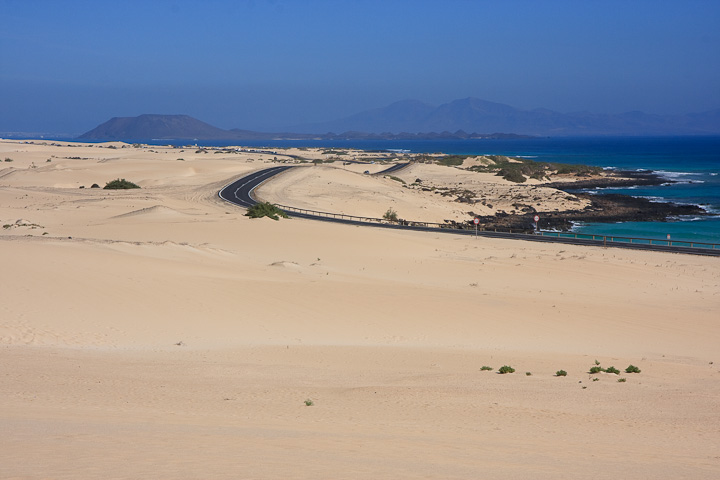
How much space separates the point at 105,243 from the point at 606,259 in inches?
1031

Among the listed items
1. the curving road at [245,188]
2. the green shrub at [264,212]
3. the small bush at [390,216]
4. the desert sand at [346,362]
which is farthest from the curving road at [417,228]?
the green shrub at [264,212]

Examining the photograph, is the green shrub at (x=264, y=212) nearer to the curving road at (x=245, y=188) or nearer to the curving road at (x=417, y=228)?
the curving road at (x=417, y=228)

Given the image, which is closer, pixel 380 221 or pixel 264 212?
pixel 264 212

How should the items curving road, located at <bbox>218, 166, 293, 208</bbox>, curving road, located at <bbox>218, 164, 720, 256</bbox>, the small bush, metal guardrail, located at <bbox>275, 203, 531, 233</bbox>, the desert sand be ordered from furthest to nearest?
curving road, located at <bbox>218, 166, 293, 208</bbox> < the small bush < metal guardrail, located at <bbox>275, 203, 531, 233</bbox> < curving road, located at <bbox>218, 164, 720, 256</bbox> < the desert sand

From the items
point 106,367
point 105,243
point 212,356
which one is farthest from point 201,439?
point 105,243

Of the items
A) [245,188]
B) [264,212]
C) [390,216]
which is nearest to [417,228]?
[390,216]

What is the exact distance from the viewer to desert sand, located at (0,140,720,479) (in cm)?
862

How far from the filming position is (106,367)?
1379cm

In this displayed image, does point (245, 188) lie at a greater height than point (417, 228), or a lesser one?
greater

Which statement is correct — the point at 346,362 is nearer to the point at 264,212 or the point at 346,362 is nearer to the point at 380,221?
the point at 264,212

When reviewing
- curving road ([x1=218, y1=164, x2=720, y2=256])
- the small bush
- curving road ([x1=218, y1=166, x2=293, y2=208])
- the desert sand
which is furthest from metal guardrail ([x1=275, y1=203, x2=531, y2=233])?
the desert sand

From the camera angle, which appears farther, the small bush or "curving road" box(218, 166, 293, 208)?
"curving road" box(218, 166, 293, 208)

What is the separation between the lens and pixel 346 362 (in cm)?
1573

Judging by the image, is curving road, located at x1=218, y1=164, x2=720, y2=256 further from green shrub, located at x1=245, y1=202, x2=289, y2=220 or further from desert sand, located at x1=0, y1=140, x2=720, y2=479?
green shrub, located at x1=245, y1=202, x2=289, y2=220
